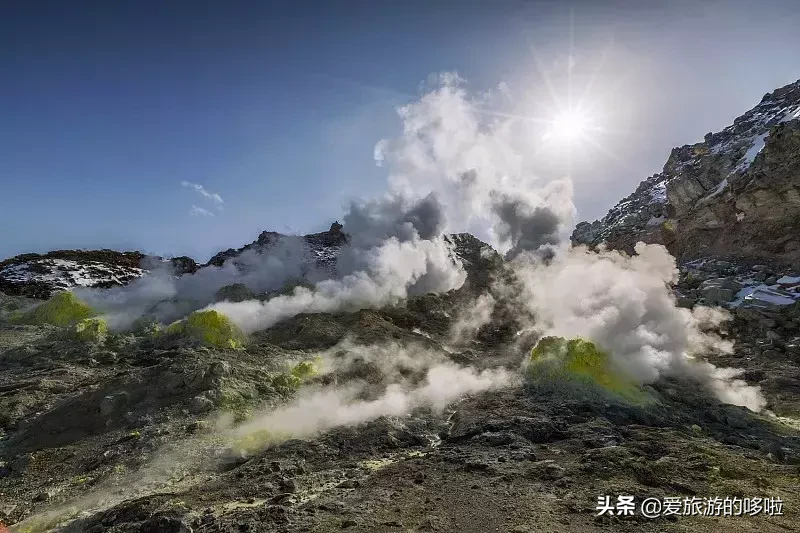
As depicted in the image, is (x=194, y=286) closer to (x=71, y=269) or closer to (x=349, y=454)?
(x=71, y=269)

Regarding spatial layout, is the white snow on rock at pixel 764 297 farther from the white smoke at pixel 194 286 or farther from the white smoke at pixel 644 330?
the white smoke at pixel 194 286

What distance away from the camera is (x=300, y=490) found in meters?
11.3

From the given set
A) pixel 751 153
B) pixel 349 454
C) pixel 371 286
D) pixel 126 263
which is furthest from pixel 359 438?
pixel 751 153

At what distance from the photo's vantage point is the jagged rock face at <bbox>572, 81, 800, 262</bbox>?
4156 centimetres

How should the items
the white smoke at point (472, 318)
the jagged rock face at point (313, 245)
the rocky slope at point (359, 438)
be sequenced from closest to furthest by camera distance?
the rocky slope at point (359, 438), the white smoke at point (472, 318), the jagged rock face at point (313, 245)

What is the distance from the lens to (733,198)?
4681cm

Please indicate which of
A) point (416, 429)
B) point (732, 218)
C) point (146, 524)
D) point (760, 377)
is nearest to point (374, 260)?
point (416, 429)

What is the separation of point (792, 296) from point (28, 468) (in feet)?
140

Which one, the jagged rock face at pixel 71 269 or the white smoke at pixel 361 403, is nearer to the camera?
the white smoke at pixel 361 403

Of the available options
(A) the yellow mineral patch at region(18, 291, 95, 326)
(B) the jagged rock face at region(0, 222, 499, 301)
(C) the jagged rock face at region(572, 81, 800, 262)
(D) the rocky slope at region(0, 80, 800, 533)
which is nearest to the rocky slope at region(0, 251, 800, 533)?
(D) the rocky slope at region(0, 80, 800, 533)

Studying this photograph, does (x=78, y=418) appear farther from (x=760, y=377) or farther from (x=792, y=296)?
(x=792, y=296)

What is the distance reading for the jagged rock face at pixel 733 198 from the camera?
41562 mm

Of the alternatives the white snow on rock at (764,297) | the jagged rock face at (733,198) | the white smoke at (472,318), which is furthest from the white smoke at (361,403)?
the jagged rock face at (733,198)

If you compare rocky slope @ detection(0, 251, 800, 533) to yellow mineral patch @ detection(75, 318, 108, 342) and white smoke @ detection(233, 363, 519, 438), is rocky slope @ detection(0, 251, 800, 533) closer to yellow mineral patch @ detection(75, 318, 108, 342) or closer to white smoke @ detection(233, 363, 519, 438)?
white smoke @ detection(233, 363, 519, 438)
